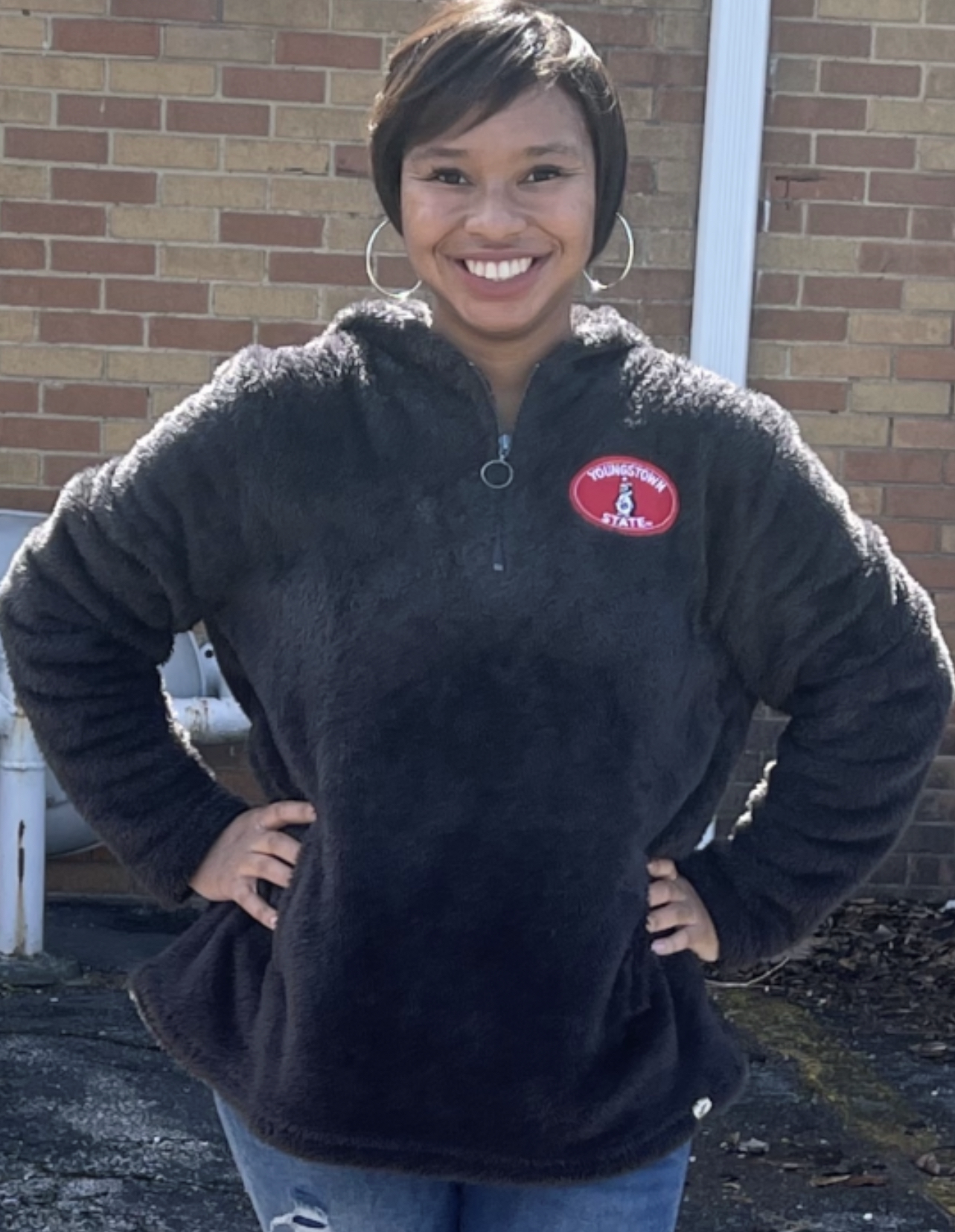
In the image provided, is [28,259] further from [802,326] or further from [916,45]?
[916,45]

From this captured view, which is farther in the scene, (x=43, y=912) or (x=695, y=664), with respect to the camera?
(x=43, y=912)

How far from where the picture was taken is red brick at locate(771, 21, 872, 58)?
5.14m

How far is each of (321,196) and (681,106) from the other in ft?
3.21

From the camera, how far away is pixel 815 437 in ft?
17.3

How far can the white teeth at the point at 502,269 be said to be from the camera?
2.02 metres

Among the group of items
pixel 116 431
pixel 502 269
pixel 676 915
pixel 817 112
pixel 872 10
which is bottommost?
pixel 676 915

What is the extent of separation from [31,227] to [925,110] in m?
2.38

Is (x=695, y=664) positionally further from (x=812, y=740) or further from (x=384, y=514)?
(x=384, y=514)

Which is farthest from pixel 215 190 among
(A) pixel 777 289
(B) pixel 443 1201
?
(B) pixel 443 1201

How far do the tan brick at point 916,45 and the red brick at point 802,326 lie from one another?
2.26ft

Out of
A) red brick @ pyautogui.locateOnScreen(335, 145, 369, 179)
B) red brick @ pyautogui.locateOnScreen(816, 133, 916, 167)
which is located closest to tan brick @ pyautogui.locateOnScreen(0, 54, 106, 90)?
red brick @ pyautogui.locateOnScreen(335, 145, 369, 179)

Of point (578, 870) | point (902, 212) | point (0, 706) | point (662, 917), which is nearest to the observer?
point (578, 870)

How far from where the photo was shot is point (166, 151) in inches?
200

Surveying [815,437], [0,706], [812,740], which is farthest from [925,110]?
[812,740]
